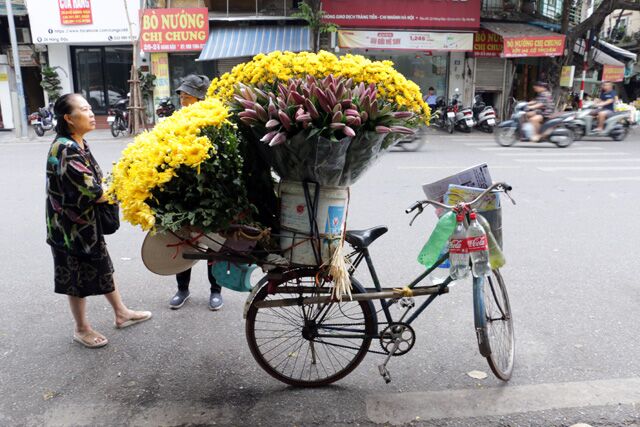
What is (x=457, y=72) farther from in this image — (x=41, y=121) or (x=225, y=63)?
(x=41, y=121)

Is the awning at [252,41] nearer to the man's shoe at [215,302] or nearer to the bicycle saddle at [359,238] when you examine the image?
the man's shoe at [215,302]

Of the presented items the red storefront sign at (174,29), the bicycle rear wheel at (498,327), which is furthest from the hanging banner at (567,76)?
the bicycle rear wheel at (498,327)

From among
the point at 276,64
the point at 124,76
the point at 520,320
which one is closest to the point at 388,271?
the point at 520,320

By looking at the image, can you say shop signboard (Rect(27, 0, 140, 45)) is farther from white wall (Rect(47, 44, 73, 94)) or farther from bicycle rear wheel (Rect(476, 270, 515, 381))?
bicycle rear wheel (Rect(476, 270, 515, 381))

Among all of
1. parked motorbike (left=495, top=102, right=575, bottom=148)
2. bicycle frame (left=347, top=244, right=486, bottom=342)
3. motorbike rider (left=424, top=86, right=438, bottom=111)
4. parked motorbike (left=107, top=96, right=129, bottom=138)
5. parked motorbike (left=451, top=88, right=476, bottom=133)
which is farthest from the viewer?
motorbike rider (left=424, top=86, right=438, bottom=111)

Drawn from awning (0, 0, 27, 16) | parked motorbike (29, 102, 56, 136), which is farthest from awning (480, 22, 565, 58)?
awning (0, 0, 27, 16)

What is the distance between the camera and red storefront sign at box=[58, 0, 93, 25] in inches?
617

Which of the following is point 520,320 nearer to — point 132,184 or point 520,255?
point 520,255

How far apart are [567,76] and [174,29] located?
1163 centimetres

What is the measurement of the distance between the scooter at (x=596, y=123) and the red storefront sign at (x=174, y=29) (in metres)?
10.3

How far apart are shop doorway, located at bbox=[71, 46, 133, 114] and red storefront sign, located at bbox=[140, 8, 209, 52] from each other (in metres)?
2.30

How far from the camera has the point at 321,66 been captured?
8.05 ft

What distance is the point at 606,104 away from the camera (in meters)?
13.0

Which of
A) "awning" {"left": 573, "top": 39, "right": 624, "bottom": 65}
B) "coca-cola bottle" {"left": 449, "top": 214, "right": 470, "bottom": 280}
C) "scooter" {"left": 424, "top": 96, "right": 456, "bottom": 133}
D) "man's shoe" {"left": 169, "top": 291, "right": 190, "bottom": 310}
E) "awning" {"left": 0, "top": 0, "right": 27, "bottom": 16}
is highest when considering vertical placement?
"awning" {"left": 0, "top": 0, "right": 27, "bottom": 16}
